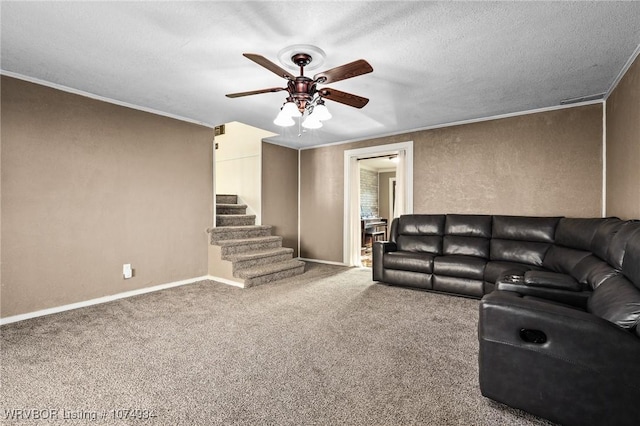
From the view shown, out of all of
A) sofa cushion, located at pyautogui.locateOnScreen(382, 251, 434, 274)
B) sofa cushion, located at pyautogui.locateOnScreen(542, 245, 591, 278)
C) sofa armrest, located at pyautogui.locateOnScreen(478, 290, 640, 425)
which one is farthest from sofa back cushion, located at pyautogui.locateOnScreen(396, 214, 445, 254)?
sofa armrest, located at pyautogui.locateOnScreen(478, 290, 640, 425)

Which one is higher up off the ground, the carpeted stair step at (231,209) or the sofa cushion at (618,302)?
the carpeted stair step at (231,209)

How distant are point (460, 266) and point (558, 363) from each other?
234 centimetres

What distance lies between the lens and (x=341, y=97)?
245 centimetres

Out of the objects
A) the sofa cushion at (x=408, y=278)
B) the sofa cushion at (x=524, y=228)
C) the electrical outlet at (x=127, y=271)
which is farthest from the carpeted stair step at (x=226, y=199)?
the sofa cushion at (x=524, y=228)

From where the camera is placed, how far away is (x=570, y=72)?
2.84 meters

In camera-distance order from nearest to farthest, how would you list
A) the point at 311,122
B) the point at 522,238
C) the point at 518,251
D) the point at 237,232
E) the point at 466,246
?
the point at 311,122 < the point at 518,251 < the point at 522,238 < the point at 466,246 < the point at 237,232

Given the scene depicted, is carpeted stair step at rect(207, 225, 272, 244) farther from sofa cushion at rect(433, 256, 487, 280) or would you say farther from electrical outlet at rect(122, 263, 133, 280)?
sofa cushion at rect(433, 256, 487, 280)

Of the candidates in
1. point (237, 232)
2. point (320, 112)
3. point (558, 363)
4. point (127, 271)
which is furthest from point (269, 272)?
point (558, 363)

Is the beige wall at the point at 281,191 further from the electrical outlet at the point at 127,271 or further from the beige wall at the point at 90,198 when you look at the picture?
the electrical outlet at the point at 127,271

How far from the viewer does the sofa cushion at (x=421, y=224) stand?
172 inches

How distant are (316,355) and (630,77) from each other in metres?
3.57

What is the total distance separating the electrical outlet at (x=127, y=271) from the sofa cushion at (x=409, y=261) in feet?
10.8

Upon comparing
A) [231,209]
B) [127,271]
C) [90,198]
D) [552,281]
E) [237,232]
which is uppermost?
[90,198]

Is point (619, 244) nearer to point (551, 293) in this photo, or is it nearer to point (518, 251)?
point (551, 293)
